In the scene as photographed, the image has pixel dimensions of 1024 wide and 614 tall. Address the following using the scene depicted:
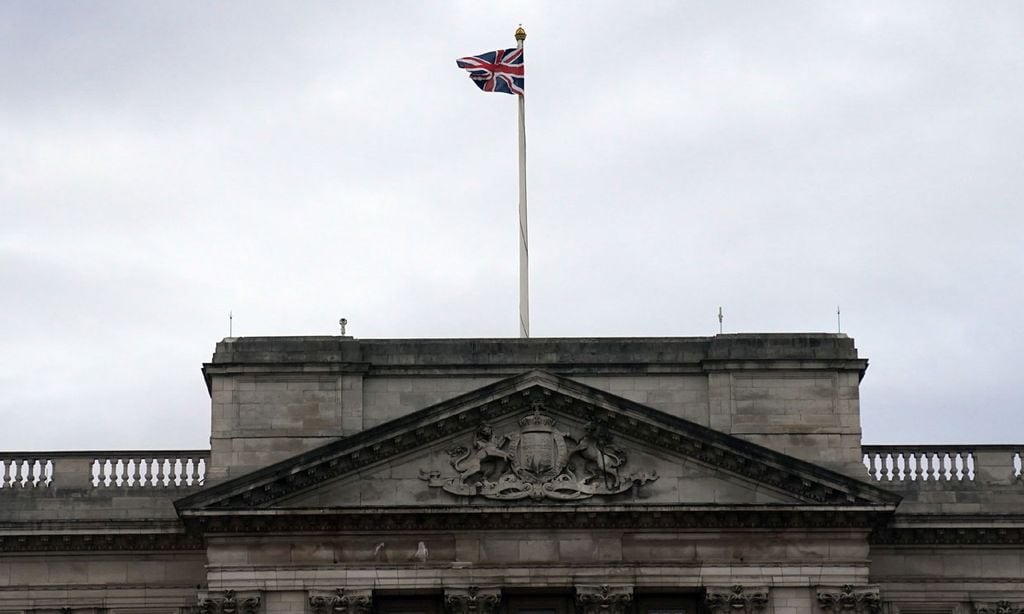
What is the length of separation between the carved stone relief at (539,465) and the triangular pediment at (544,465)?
3 centimetres

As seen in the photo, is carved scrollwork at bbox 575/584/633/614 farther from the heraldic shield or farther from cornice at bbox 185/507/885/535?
the heraldic shield

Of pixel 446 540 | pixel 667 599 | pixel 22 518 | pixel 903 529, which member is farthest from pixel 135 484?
pixel 903 529

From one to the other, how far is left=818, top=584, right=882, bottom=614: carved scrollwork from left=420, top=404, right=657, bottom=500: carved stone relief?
5380 mm

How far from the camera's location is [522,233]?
83375 mm

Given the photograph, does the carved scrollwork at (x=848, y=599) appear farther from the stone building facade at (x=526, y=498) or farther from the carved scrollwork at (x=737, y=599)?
the carved scrollwork at (x=737, y=599)

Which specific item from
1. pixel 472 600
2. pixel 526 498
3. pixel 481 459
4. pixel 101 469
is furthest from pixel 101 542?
pixel 526 498

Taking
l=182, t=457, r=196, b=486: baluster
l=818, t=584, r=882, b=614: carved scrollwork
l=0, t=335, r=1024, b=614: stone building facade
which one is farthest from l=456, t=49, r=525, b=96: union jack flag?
l=818, t=584, r=882, b=614: carved scrollwork

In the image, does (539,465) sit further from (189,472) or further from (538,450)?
(189,472)

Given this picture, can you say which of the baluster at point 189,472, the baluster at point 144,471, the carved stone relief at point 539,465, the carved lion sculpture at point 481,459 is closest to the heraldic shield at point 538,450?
the carved stone relief at point 539,465

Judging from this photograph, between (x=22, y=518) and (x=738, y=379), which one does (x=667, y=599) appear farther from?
(x=22, y=518)

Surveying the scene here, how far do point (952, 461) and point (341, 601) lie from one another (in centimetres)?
1718

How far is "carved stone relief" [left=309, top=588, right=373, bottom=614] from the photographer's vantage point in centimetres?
→ 7531

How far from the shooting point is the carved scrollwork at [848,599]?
75562mm

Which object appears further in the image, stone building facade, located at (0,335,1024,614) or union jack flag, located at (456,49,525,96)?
union jack flag, located at (456,49,525,96)
